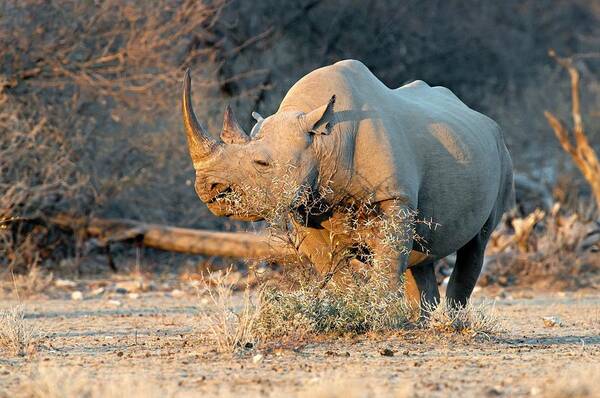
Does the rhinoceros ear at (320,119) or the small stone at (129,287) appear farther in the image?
the small stone at (129,287)

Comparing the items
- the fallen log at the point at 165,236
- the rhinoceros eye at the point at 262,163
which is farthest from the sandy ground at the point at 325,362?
the fallen log at the point at 165,236

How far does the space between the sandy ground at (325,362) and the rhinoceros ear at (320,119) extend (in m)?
1.41

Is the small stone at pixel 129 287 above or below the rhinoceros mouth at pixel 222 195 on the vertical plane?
below

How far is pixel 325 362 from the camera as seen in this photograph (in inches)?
278

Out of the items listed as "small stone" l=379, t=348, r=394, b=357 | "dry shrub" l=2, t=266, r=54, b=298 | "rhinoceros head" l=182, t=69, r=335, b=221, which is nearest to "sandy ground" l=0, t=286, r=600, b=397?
"small stone" l=379, t=348, r=394, b=357

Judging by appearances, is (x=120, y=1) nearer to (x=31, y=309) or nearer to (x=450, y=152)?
(x=31, y=309)

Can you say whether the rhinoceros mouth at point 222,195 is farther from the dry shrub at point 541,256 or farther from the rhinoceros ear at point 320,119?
the dry shrub at point 541,256

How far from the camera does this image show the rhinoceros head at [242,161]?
316 inches

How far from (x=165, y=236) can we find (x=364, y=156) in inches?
296

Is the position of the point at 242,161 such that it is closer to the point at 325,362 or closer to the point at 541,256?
the point at 325,362

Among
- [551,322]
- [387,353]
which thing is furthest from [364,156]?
[551,322]

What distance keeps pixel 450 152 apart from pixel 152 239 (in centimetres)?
709

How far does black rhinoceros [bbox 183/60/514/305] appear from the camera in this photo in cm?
806

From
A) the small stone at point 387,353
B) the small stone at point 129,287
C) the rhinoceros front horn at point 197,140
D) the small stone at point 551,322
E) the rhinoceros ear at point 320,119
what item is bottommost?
the small stone at point 129,287
